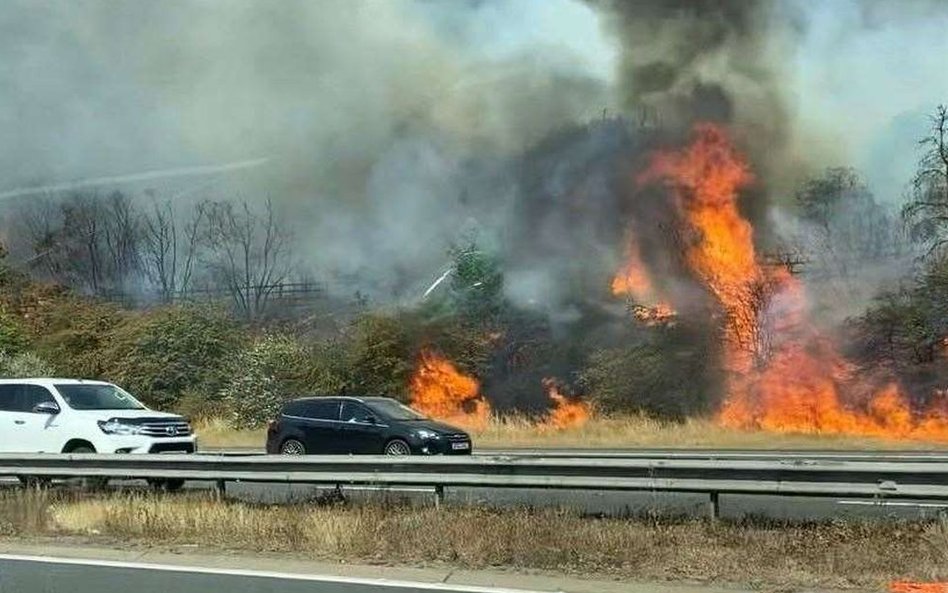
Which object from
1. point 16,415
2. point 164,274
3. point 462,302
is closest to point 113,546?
point 16,415

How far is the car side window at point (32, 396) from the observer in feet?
53.6

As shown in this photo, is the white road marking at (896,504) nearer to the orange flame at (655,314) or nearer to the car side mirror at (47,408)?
the car side mirror at (47,408)

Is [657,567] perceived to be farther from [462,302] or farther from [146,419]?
[462,302]

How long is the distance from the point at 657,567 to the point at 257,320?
38974 millimetres

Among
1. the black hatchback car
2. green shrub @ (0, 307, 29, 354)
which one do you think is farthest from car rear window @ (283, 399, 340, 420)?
green shrub @ (0, 307, 29, 354)

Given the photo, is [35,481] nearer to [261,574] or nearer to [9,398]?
[9,398]

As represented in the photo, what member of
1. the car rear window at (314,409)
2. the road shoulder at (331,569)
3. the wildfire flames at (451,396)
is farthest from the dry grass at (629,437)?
the road shoulder at (331,569)

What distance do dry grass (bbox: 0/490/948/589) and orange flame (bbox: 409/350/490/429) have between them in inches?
940

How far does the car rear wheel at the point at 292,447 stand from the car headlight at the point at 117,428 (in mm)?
4319

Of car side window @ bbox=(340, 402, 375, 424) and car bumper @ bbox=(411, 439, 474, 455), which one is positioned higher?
car side window @ bbox=(340, 402, 375, 424)

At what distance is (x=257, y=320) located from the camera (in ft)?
150

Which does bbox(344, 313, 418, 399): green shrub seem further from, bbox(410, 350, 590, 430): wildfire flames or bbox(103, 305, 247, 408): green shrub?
bbox(103, 305, 247, 408): green shrub

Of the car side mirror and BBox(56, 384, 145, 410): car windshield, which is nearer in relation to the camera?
the car side mirror

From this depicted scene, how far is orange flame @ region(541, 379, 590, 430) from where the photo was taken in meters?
32.6
